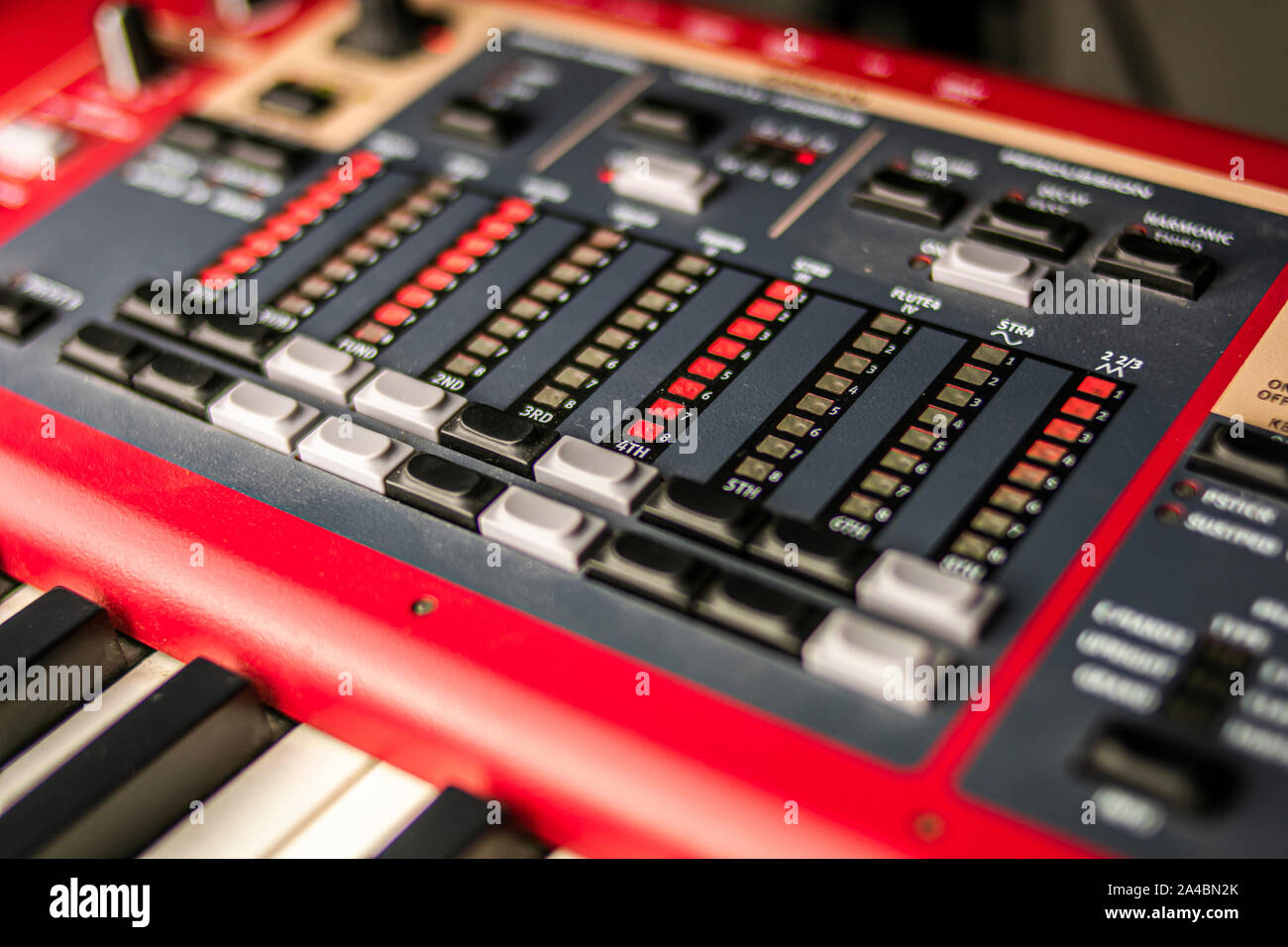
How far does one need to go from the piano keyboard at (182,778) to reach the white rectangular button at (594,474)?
0.93 ft

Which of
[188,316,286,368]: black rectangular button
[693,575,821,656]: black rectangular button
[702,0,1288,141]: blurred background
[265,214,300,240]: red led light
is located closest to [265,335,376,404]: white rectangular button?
[188,316,286,368]: black rectangular button

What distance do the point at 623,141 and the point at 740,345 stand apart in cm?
44

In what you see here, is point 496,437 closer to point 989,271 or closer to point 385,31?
point 989,271

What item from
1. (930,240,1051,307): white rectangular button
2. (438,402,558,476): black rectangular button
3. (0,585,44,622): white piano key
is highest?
(930,240,1051,307): white rectangular button

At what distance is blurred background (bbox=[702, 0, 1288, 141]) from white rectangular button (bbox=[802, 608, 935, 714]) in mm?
1078

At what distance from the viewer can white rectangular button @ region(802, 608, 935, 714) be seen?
1.02 meters

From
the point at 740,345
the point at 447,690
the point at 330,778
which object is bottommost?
the point at 330,778

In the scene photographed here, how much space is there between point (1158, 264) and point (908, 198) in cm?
28

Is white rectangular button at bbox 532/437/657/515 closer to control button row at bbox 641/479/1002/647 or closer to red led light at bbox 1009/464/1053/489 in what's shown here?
control button row at bbox 641/479/1002/647

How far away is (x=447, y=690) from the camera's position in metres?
1.13

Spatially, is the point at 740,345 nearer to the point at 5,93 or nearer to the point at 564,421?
the point at 564,421

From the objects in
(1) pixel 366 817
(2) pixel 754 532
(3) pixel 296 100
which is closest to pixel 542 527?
(2) pixel 754 532

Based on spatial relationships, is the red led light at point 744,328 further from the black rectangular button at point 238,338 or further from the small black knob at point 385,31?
the small black knob at point 385,31
